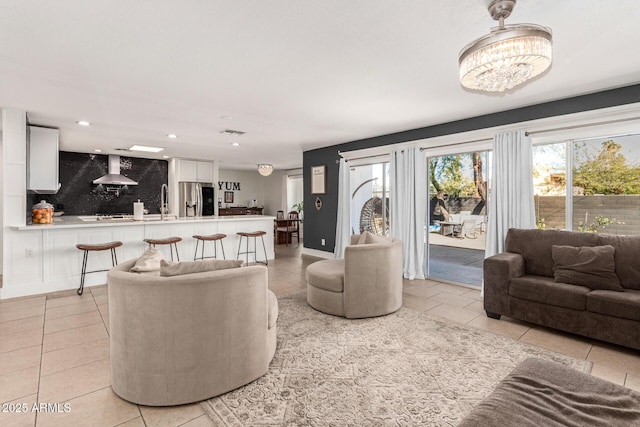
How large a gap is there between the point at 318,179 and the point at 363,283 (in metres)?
3.95

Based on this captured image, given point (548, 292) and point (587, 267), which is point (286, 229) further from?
point (587, 267)

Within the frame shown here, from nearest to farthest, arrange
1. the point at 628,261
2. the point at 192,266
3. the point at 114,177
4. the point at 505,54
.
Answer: the point at 505,54 → the point at 192,266 → the point at 628,261 → the point at 114,177

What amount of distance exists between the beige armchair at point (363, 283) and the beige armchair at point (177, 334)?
59.0 inches

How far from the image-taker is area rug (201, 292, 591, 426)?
72.1 inches

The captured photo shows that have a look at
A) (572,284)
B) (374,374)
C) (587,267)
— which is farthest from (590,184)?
(374,374)

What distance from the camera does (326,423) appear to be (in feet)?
5.75

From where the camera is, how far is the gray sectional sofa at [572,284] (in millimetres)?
2646

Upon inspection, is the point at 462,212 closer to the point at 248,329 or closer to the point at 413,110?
the point at 413,110

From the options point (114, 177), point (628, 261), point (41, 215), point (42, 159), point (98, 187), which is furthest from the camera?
point (98, 187)

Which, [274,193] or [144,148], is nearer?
[144,148]

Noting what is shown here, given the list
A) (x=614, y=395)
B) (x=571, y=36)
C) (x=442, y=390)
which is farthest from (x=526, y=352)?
(x=571, y=36)

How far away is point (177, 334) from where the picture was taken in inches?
73.7

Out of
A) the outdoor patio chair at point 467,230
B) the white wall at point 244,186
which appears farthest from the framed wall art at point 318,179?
the white wall at point 244,186

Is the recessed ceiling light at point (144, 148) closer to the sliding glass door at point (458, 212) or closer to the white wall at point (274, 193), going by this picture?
the white wall at point (274, 193)
